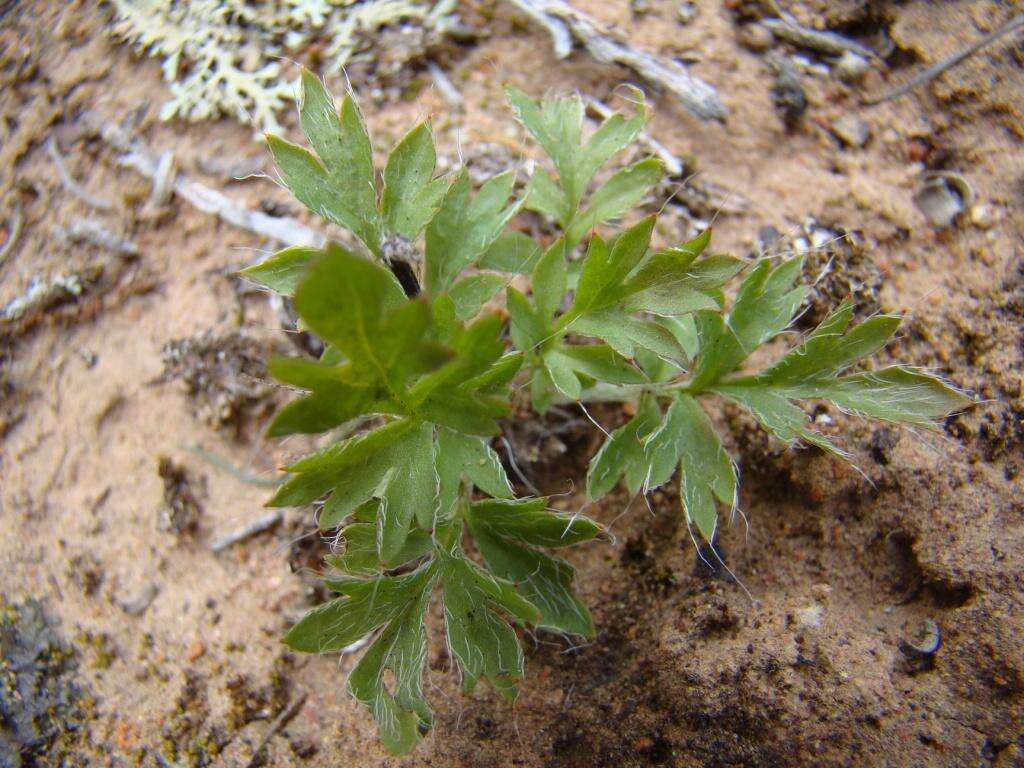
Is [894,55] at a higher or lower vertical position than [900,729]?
higher

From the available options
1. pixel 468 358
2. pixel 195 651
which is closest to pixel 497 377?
pixel 468 358

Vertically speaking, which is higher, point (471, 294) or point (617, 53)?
point (617, 53)

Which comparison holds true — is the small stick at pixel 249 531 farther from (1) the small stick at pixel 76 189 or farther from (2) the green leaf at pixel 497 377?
(1) the small stick at pixel 76 189

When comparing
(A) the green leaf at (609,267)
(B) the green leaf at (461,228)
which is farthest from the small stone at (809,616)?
(B) the green leaf at (461,228)

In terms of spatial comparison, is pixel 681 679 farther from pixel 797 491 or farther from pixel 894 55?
pixel 894 55

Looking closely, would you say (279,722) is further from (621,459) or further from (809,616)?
(809,616)

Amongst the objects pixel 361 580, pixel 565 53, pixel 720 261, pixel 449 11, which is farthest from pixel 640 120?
pixel 361 580
